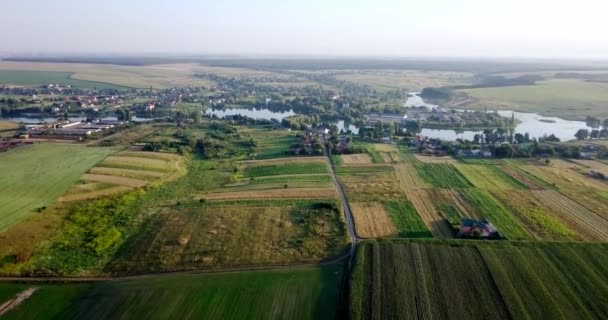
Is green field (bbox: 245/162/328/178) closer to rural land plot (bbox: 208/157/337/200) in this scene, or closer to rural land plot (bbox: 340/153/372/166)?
rural land plot (bbox: 208/157/337/200)

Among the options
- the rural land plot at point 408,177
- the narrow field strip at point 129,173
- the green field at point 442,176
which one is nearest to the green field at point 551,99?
the green field at point 442,176

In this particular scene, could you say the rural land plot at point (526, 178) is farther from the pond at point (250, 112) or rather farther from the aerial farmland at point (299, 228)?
the pond at point (250, 112)

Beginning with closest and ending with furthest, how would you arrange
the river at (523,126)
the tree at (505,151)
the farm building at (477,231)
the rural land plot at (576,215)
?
the farm building at (477,231)
the rural land plot at (576,215)
the tree at (505,151)
the river at (523,126)

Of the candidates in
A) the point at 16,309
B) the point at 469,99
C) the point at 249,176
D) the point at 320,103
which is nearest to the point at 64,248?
the point at 16,309

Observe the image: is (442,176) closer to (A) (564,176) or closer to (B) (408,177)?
(B) (408,177)

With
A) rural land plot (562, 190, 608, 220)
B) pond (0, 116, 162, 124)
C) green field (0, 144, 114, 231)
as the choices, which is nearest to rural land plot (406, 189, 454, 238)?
rural land plot (562, 190, 608, 220)

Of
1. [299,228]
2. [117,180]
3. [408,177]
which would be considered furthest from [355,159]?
[117,180]
